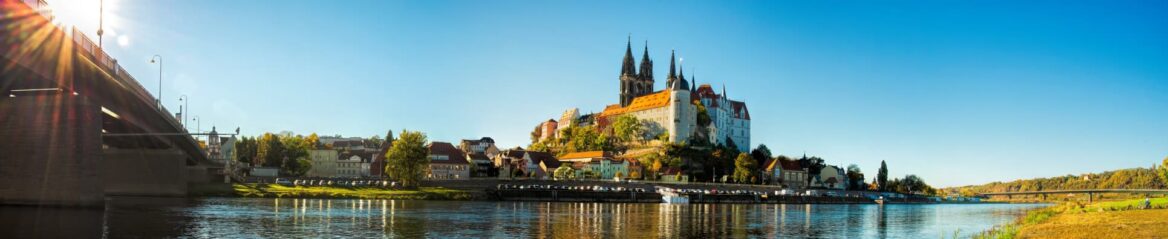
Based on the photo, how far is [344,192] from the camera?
11362cm

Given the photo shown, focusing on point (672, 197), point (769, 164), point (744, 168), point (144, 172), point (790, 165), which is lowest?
point (672, 197)

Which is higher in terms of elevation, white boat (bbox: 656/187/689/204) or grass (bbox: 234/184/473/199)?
grass (bbox: 234/184/473/199)

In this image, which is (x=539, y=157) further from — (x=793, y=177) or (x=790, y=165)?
Answer: (x=793, y=177)

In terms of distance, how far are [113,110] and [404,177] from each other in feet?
178

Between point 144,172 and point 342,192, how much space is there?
84.7 ft

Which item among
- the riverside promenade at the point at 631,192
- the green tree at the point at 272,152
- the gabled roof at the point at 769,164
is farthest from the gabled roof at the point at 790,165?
the green tree at the point at 272,152

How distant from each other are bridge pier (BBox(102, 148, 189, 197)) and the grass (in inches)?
524

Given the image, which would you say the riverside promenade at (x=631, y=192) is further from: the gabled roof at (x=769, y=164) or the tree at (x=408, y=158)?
the gabled roof at (x=769, y=164)

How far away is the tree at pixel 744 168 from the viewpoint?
172m

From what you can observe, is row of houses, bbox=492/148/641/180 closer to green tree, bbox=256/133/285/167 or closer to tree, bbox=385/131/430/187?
green tree, bbox=256/133/285/167

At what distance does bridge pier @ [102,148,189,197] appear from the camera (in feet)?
297

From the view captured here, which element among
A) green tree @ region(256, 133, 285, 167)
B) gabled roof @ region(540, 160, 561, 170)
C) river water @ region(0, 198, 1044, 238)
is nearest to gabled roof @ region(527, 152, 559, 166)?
gabled roof @ region(540, 160, 561, 170)

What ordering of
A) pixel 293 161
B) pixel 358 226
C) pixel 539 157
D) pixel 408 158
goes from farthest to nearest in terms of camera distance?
1. pixel 539 157
2. pixel 293 161
3. pixel 408 158
4. pixel 358 226

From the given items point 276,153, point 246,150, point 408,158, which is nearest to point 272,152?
point 276,153
